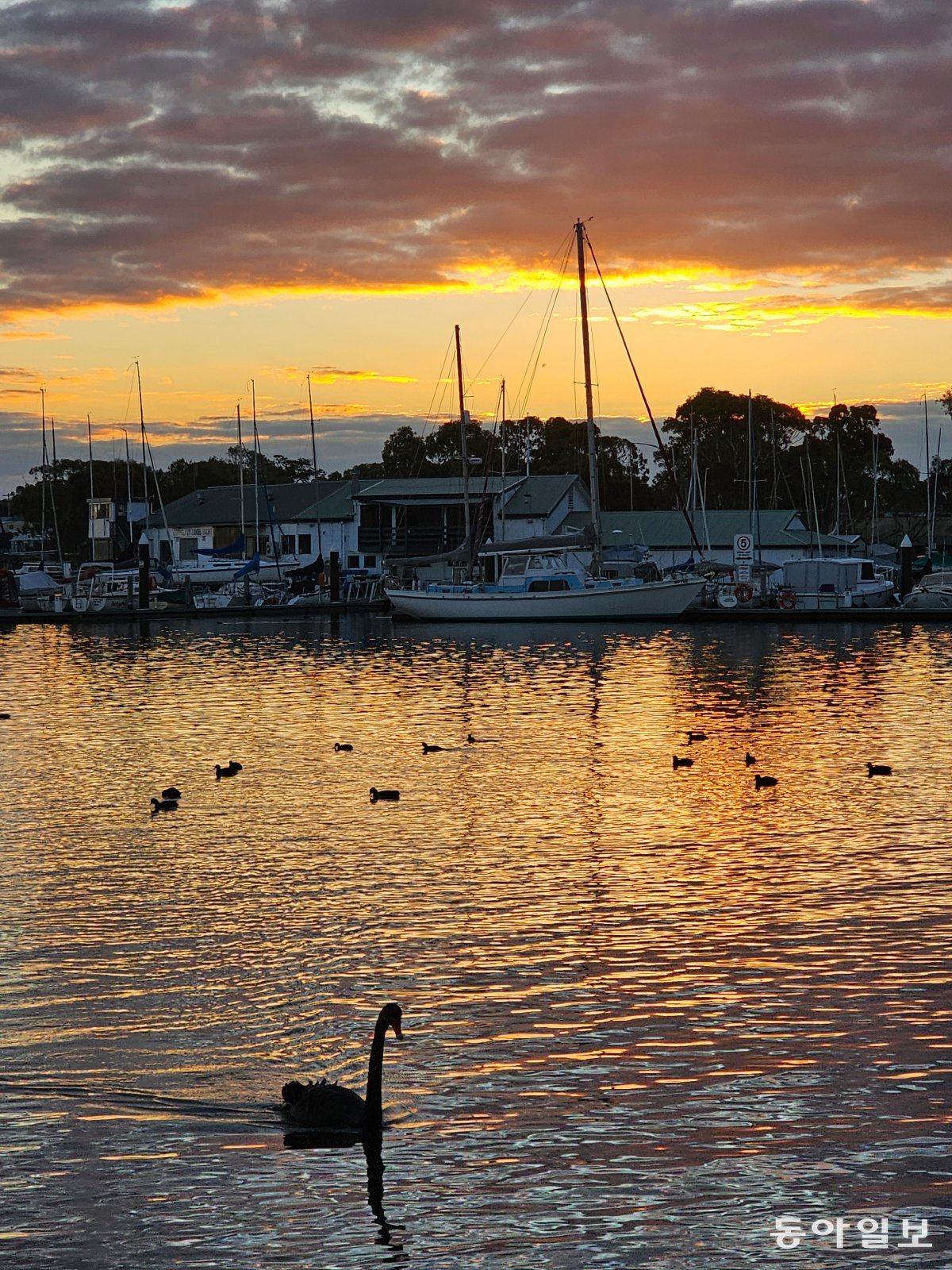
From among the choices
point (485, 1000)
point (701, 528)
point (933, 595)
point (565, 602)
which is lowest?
point (485, 1000)

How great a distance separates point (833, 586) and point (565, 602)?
16387mm

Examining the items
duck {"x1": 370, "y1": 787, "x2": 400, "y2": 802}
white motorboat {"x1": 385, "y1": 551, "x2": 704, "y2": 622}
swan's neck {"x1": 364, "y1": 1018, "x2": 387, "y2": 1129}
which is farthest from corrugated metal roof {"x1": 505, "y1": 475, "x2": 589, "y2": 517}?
swan's neck {"x1": 364, "y1": 1018, "x2": 387, "y2": 1129}

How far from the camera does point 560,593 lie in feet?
283

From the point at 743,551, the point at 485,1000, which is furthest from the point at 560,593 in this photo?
the point at 485,1000

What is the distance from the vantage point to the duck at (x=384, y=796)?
1152 inches

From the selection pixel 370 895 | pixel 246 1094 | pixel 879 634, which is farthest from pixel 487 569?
pixel 246 1094

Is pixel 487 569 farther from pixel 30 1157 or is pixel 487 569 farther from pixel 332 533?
pixel 30 1157

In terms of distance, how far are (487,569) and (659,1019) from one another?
9831 cm

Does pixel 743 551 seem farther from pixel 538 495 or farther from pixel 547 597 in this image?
pixel 538 495

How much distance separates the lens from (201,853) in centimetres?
2433

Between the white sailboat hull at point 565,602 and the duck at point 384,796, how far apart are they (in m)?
56.3

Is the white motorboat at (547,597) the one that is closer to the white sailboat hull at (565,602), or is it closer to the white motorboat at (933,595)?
the white sailboat hull at (565,602)

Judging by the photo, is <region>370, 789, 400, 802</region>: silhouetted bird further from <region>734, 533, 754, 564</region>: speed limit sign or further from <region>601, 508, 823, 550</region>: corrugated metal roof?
<region>601, 508, 823, 550</region>: corrugated metal roof

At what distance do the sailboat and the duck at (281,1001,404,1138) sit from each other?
6950 centimetres
